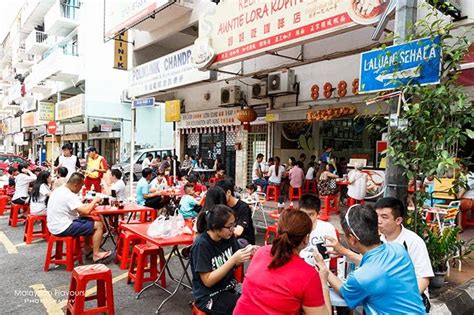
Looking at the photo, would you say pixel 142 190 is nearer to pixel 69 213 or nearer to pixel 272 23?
pixel 69 213

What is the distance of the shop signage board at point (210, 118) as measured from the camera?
1252 cm

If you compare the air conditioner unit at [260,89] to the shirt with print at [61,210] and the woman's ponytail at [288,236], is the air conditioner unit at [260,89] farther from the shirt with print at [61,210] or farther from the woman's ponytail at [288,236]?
the woman's ponytail at [288,236]

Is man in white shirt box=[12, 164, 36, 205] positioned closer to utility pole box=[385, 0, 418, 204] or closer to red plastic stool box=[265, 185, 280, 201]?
red plastic stool box=[265, 185, 280, 201]

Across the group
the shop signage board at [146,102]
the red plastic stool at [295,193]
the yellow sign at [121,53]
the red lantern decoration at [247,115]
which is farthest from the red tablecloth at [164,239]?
the yellow sign at [121,53]

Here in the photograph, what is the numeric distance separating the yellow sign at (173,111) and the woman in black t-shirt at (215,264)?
32.1 feet

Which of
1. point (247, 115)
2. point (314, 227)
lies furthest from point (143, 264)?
point (247, 115)

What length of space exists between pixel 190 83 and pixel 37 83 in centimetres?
2025

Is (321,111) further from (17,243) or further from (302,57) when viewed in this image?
(17,243)

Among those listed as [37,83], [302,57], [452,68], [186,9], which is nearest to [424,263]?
[452,68]

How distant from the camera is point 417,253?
283 centimetres

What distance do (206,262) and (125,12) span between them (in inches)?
438

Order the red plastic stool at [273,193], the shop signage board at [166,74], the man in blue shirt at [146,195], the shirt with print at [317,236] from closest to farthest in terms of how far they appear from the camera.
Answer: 1. the shirt with print at [317,236]
2. the man in blue shirt at [146,195]
3. the shop signage board at [166,74]
4. the red plastic stool at [273,193]

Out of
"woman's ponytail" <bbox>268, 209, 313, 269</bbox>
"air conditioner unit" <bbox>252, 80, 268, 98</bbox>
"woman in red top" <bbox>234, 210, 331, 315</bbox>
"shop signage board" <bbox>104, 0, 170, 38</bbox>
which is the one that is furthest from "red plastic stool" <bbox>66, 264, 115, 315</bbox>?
"air conditioner unit" <bbox>252, 80, 268, 98</bbox>

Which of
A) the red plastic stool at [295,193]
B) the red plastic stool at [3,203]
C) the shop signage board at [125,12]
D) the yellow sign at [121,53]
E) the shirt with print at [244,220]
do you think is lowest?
the red plastic stool at [3,203]
